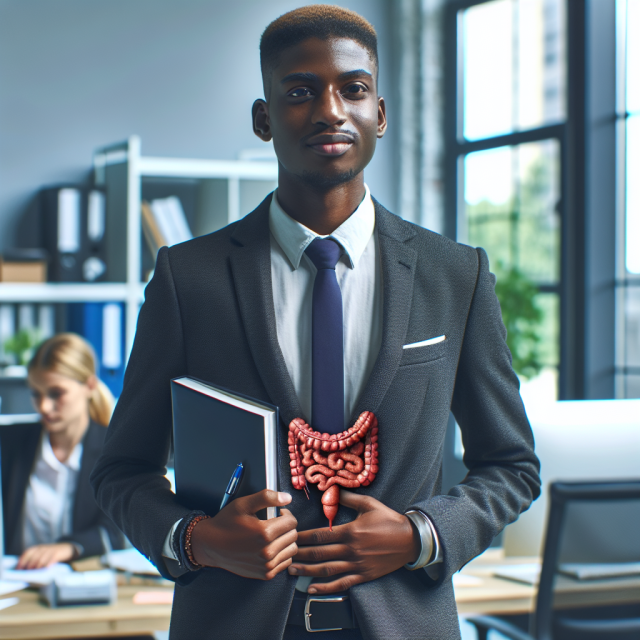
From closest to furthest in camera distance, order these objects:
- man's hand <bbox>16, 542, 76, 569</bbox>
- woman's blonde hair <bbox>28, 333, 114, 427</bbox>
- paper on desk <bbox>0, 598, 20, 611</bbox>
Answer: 1. paper on desk <bbox>0, 598, 20, 611</bbox>
2. man's hand <bbox>16, 542, 76, 569</bbox>
3. woman's blonde hair <bbox>28, 333, 114, 427</bbox>

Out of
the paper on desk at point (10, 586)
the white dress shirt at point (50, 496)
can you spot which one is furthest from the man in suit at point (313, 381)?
the white dress shirt at point (50, 496)

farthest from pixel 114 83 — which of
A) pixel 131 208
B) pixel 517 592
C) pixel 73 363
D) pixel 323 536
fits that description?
pixel 323 536

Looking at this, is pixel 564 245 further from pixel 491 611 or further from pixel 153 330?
pixel 153 330

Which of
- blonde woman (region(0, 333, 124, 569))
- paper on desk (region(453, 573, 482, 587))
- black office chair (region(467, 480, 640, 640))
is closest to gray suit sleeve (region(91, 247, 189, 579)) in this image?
black office chair (region(467, 480, 640, 640))

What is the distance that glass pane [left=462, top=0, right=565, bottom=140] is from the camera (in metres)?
3.55

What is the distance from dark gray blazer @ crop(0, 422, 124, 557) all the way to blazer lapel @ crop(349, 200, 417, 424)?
1.79 meters

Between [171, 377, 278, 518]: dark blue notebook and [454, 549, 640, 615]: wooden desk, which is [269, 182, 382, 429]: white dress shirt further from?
[454, 549, 640, 615]: wooden desk

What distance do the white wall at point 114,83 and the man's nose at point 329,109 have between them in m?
2.94

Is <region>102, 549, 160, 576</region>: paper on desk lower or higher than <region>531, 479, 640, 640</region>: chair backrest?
lower

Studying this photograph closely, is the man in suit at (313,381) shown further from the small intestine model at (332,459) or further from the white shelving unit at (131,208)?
the white shelving unit at (131,208)

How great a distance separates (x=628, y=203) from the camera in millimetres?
3338

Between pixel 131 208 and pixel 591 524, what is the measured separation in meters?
2.29

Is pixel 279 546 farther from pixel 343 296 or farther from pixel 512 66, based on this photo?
pixel 512 66

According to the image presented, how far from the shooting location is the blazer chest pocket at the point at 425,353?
2.73 ft
